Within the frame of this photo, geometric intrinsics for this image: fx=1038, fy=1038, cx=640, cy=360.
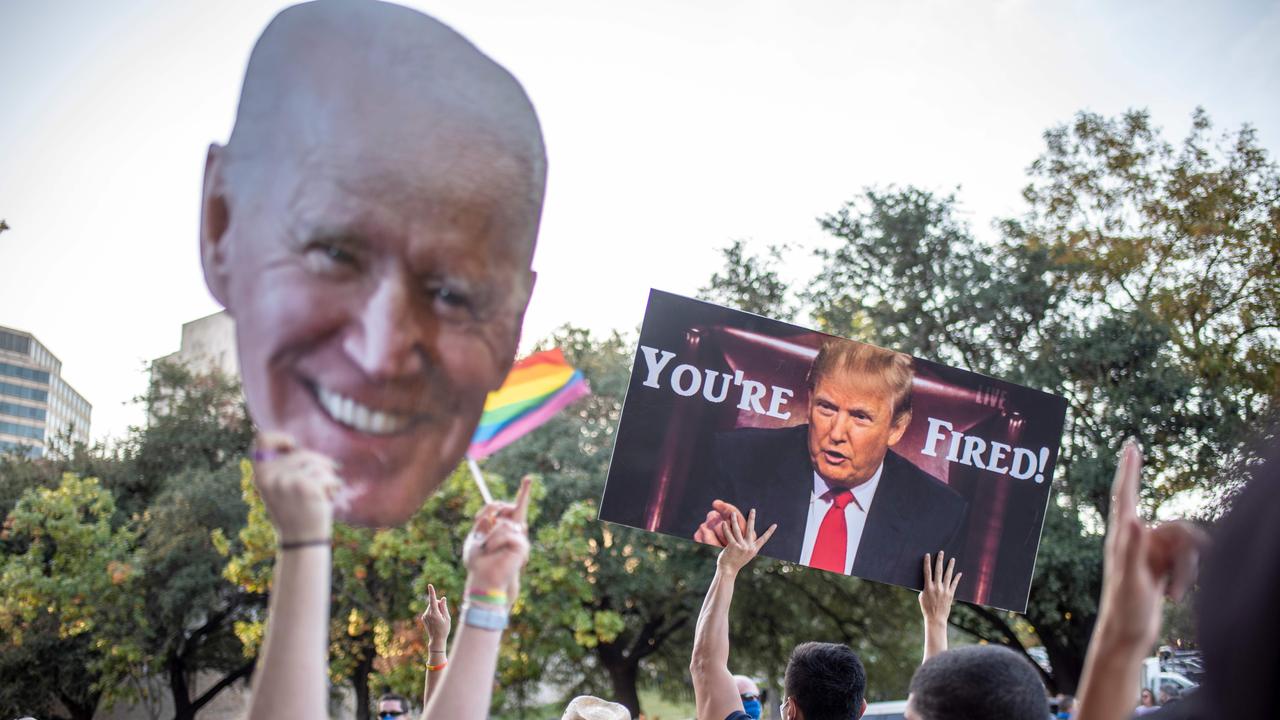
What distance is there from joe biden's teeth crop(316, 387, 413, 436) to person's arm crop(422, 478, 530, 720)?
46 cm

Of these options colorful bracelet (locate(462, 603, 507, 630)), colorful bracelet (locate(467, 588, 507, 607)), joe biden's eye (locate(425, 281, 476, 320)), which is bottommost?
colorful bracelet (locate(462, 603, 507, 630))

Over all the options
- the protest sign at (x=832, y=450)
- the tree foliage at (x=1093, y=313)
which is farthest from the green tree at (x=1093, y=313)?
the protest sign at (x=832, y=450)

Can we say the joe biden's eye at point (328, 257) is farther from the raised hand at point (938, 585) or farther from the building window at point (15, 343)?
the building window at point (15, 343)

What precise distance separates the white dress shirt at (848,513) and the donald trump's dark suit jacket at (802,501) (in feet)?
0.07

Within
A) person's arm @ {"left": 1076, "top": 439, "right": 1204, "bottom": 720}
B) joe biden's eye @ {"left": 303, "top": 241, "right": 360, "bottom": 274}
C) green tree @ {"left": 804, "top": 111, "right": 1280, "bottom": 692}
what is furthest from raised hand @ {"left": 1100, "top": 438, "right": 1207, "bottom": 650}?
green tree @ {"left": 804, "top": 111, "right": 1280, "bottom": 692}

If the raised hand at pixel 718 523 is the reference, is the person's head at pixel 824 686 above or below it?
below

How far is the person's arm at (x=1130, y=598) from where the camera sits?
70.4 inches

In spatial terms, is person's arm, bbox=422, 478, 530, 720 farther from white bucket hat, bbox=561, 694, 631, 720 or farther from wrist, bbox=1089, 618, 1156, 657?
white bucket hat, bbox=561, 694, 631, 720

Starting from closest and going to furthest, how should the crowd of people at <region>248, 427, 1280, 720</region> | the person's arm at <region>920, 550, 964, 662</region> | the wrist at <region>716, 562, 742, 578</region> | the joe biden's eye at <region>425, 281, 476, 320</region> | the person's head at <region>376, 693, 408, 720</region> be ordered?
the crowd of people at <region>248, 427, 1280, 720</region> → the joe biden's eye at <region>425, 281, 476, 320</region> → the wrist at <region>716, 562, 742, 578</region> → the person's arm at <region>920, 550, 964, 662</region> → the person's head at <region>376, 693, 408, 720</region>

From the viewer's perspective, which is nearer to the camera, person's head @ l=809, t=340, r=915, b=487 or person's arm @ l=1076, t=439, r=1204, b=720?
person's arm @ l=1076, t=439, r=1204, b=720

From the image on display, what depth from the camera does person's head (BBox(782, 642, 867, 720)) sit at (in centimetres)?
316

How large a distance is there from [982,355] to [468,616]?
58.7ft

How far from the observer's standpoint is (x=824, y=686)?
316 cm

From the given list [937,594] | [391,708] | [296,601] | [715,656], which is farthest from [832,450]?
[391,708]
